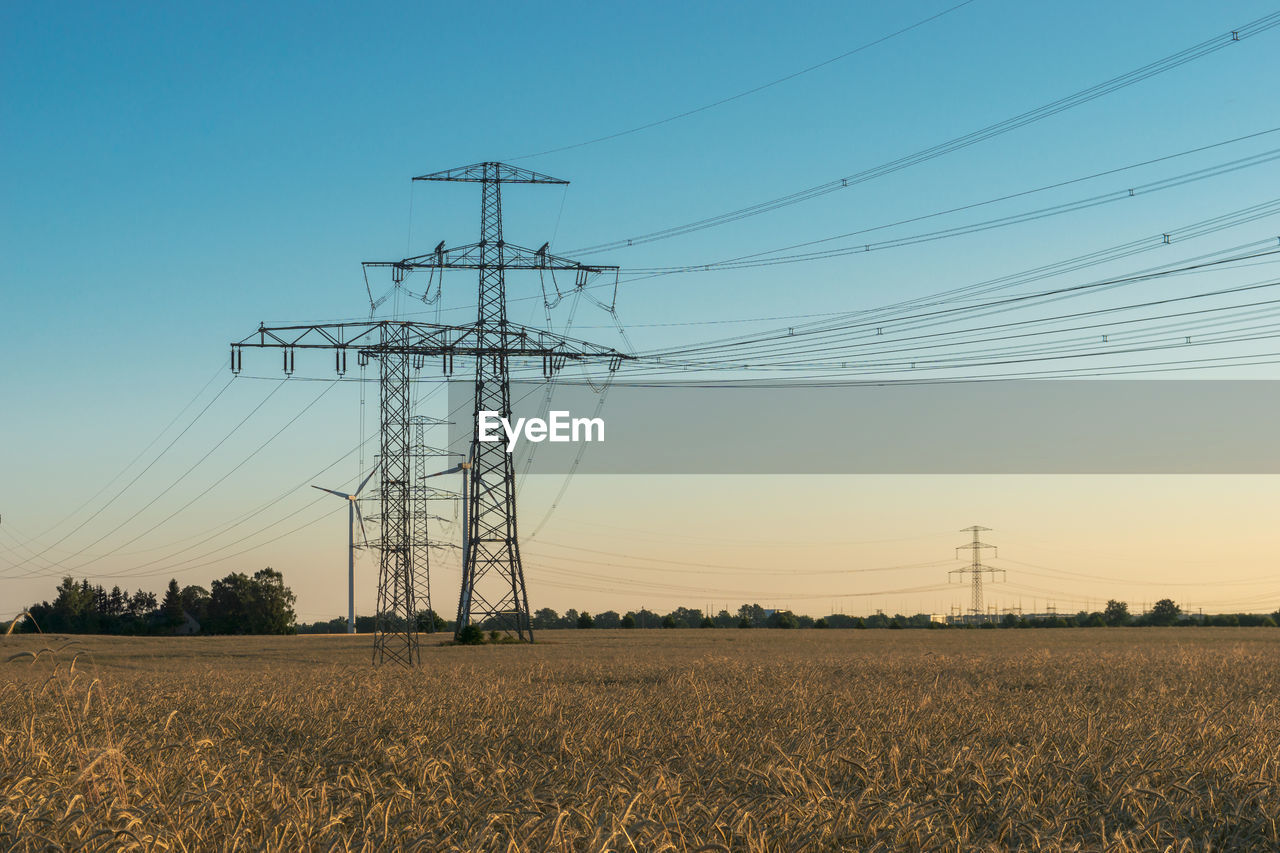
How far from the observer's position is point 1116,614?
14438cm

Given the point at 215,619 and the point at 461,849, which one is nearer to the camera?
the point at 461,849

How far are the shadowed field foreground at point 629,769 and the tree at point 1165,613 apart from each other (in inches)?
5518

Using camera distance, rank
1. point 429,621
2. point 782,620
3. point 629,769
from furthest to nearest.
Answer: point 782,620
point 429,621
point 629,769

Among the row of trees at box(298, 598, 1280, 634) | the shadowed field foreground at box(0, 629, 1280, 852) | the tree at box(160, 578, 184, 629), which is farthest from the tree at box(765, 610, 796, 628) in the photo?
the shadowed field foreground at box(0, 629, 1280, 852)

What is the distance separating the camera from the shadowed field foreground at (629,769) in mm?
5453

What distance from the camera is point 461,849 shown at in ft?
16.0

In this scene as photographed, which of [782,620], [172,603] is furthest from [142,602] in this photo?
[782,620]

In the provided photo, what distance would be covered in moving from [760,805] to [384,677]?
57.1ft

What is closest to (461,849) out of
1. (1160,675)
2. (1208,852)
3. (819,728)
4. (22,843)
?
(22,843)

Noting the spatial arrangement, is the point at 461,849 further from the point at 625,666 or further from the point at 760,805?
the point at 625,666

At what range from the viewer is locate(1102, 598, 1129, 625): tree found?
139875 mm

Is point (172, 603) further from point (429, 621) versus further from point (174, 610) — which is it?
point (429, 621)

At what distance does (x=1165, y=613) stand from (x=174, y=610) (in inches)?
5112

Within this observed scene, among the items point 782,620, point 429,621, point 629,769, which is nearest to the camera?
point 629,769
